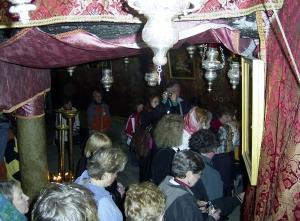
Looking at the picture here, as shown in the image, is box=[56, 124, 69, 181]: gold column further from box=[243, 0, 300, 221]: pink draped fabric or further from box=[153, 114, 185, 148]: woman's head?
box=[243, 0, 300, 221]: pink draped fabric

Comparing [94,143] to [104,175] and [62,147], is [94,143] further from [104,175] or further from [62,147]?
[62,147]

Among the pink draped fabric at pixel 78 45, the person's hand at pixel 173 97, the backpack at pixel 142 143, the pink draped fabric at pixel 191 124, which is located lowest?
the backpack at pixel 142 143

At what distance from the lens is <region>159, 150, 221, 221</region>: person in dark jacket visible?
6.77 ft

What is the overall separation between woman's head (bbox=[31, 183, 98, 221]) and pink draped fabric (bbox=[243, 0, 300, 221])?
903mm

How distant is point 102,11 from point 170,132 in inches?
58.7

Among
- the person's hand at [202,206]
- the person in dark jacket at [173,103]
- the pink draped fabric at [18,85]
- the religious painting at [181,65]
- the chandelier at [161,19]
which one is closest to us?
the chandelier at [161,19]

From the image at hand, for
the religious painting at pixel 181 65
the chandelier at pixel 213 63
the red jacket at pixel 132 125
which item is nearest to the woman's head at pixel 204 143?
the chandelier at pixel 213 63

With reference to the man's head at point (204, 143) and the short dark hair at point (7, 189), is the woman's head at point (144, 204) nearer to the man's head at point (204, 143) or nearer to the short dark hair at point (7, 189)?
the short dark hair at point (7, 189)

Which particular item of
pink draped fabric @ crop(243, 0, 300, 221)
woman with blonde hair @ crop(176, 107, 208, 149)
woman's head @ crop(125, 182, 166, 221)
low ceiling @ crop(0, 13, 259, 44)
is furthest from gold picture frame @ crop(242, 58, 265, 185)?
woman with blonde hair @ crop(176, 107, 208, 149)

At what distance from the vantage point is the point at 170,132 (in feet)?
10.1

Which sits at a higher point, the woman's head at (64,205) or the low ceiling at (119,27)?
the low ceiling at (119,27)

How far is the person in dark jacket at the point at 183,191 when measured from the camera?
2062 millimetres

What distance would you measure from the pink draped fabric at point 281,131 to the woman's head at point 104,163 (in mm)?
972

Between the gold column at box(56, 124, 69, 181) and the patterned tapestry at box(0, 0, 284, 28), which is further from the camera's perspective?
the gold column at box(56, 124, 69, 181)
